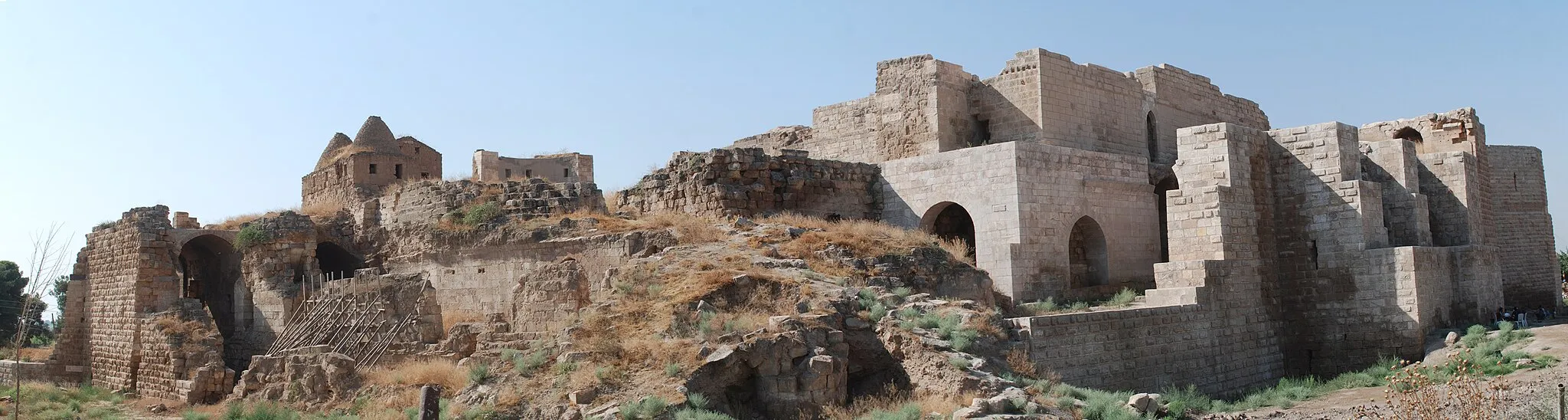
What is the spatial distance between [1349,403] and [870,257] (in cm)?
559

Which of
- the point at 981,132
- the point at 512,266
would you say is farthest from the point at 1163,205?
the point at 512,266

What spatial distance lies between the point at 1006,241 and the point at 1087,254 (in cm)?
230

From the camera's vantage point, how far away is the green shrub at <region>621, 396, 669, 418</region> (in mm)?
9992

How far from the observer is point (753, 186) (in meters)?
17.2

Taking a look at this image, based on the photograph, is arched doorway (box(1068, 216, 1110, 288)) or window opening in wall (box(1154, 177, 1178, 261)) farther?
window opening in wall (box(1154, 177, 1178, 261))

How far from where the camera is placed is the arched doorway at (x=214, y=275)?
20703 mm

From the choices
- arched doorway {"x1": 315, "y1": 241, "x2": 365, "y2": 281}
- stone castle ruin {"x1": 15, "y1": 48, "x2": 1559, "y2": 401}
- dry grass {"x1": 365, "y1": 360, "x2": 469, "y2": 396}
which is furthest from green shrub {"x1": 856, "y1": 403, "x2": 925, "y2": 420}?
arched doorway {"x1": 315, "y1": 241, "x2": 365, "y2": 281}

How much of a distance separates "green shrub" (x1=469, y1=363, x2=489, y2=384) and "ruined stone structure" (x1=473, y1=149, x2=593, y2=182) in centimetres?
1544

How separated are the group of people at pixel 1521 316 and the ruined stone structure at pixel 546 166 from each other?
1780 centimetres

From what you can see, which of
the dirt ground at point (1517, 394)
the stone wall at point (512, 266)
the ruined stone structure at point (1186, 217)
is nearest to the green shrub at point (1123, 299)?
the ruined stone structure at point (1186, 217)

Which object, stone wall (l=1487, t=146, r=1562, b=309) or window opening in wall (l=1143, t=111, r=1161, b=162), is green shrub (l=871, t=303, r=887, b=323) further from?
stone wall (l=1487, t=146, r=1562, b=309)

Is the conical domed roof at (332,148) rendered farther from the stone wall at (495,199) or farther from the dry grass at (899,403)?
the dry grass at (899,403)

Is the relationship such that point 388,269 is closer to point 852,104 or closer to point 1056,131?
point 852,104

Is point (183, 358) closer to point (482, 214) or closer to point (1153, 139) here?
point (482, 214)
